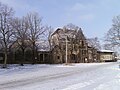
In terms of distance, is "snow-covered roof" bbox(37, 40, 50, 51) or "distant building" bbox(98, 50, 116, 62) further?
"distant building" bbox(98, 50, 116, 62)

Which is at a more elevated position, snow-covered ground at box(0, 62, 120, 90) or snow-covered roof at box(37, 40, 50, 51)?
snow-covered roof at box(37, 40, 50, 51)

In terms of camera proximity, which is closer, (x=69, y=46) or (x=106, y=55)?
(x=69, y=46)

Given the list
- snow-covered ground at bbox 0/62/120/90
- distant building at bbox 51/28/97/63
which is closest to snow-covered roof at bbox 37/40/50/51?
distant building at bbox 51/28/97/63

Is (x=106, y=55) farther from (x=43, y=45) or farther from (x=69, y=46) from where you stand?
(x=43, y=45)

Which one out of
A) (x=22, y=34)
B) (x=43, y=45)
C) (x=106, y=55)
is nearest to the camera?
(x=22, y=34)

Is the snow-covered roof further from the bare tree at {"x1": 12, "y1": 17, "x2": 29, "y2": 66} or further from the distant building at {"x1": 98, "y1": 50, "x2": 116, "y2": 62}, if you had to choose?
the distant building at {"x1": 98, "y1": 50, "x2": 116, "y2": 62}

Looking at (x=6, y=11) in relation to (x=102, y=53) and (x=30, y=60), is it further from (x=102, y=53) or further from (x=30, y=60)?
(x=102, y=53)

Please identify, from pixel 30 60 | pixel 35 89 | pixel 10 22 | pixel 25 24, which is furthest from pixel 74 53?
pixel 35 89

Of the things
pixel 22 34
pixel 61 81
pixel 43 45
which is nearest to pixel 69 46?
pixel 43 45

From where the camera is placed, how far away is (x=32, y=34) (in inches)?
2827

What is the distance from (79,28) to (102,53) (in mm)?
25489

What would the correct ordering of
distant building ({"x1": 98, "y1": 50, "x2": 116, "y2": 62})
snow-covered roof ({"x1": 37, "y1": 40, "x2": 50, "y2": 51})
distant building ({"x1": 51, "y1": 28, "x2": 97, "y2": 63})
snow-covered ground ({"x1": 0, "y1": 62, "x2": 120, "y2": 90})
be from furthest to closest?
distant building ({"x1": 98, "y1": 50, "x2": 116, "y2": 62}) → distant building ({"x1": 51, "y1": 28, "x2": 97, "y2": 63}) → snow-covered roof ({"x1": 37, "y1": 40, "x2": 50, "y2": 51}) → snow-covered ground ({"x1": 0, "y1": 62, "x2": 120, "y2": 90})

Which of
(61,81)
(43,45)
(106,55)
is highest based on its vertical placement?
(43,45)

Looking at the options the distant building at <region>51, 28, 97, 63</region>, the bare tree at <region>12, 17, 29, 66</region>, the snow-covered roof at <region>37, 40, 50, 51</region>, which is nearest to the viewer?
the bare tree at <region>12, 17, 29, 66</region>
